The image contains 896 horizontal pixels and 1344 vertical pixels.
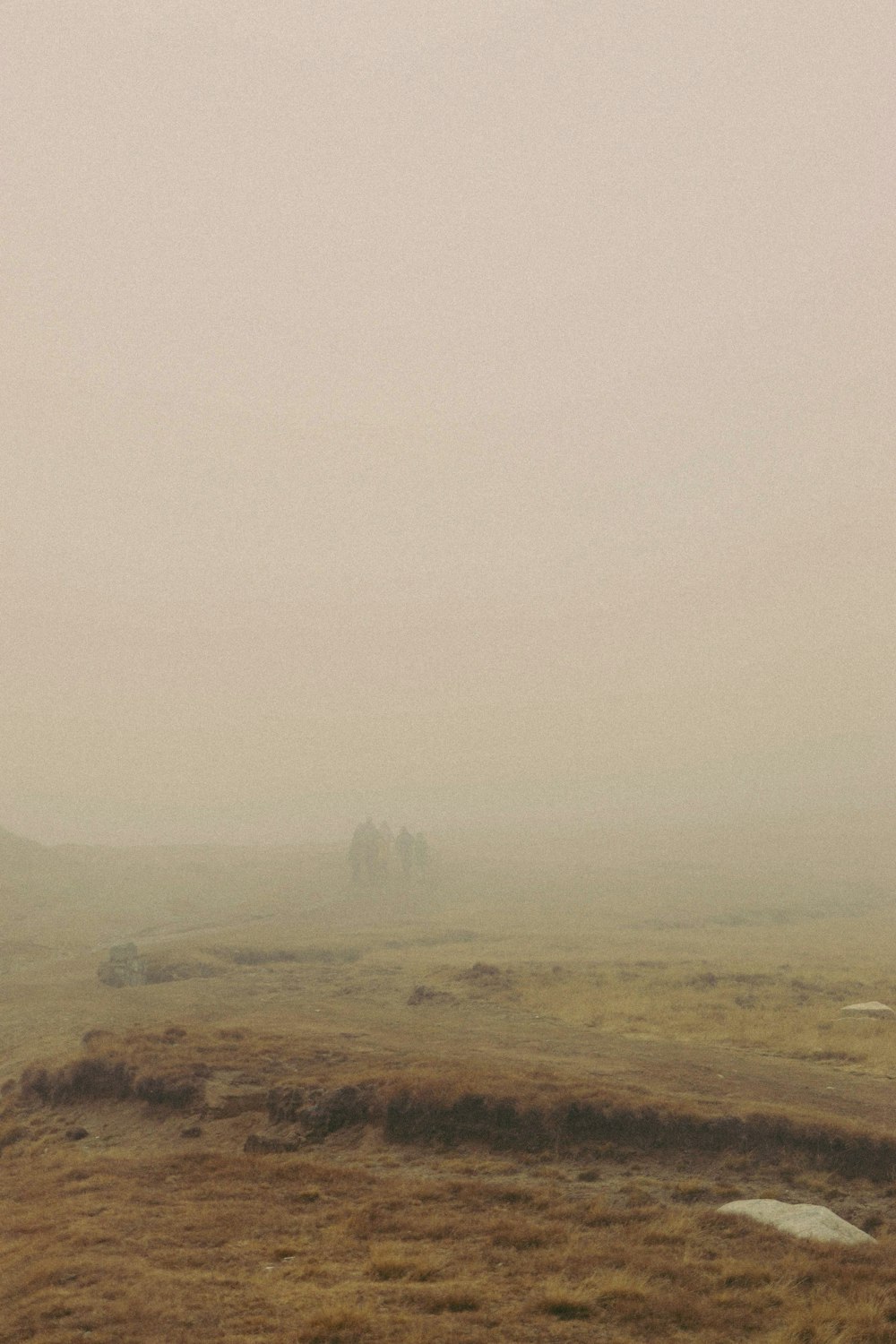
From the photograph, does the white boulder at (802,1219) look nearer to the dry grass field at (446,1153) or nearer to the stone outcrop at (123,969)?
the dry grass field at (446,1153)

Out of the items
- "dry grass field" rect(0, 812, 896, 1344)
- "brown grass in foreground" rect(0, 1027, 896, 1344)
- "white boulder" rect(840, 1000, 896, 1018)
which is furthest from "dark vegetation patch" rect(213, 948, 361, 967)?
"white boulder" rect(840, 1000, 896, 1018)

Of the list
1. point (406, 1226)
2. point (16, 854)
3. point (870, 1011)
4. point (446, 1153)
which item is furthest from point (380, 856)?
point (406, 1226)

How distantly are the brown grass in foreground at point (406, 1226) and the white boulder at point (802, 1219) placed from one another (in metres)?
0.51

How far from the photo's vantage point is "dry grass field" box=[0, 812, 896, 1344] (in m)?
12.1

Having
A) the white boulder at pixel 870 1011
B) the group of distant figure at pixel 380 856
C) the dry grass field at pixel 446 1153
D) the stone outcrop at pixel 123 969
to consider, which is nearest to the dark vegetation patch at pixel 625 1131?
the dry grass field at pixel 446 1153

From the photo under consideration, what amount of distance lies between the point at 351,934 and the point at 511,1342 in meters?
69.6

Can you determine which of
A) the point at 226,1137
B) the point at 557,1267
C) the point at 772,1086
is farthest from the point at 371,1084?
the point at 772,1086

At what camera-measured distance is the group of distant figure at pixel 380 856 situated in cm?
12325

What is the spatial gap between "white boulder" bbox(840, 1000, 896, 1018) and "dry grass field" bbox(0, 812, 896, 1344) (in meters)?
1.31

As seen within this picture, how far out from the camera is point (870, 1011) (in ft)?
122

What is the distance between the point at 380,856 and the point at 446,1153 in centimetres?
10518

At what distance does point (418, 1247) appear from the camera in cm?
1473

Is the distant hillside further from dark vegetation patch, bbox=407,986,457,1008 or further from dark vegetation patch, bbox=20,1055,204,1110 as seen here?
dark vegetation patch, bbox=20,1055,204,1110

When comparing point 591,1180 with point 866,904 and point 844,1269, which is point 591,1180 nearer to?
point 844,1269
